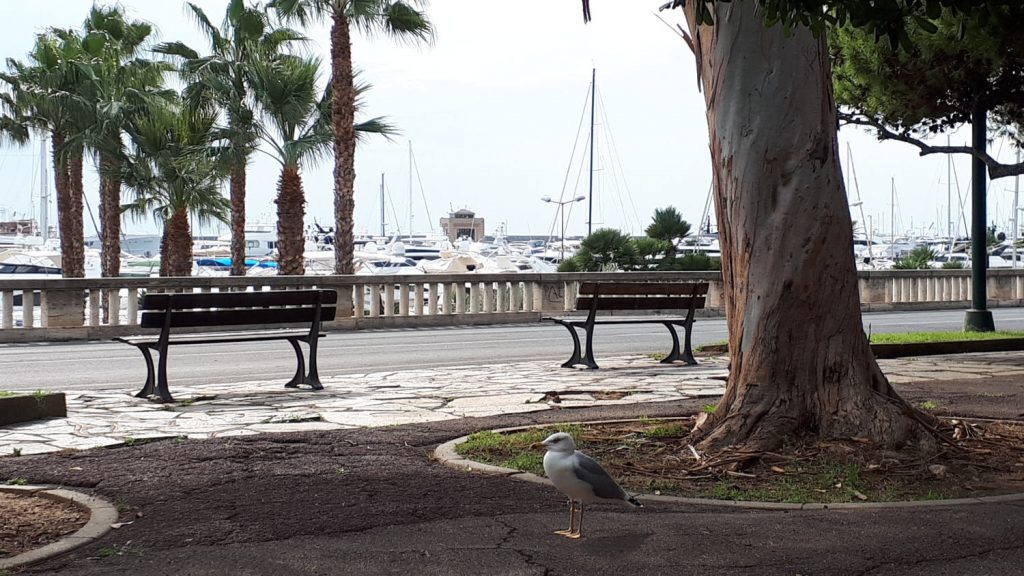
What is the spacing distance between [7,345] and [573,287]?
1152 cm

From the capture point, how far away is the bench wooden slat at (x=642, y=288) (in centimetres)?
1391

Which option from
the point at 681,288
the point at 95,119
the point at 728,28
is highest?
the point at 95,119

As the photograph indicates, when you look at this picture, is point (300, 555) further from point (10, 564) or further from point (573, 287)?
point (573, 287)

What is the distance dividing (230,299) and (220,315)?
7.1 inches

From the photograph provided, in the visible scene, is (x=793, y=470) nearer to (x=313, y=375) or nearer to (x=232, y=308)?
(x=313, y=375)

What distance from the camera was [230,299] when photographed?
11.0 meters

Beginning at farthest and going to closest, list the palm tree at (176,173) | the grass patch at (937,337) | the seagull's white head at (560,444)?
the palm tree at (176,173) < the grass patch at (937,337) < the seagull's white head at (560,444)

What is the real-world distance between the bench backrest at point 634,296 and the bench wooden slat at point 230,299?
3393mm

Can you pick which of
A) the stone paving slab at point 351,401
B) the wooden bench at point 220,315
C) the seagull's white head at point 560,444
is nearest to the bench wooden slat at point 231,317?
the wooden bench at point 220,315

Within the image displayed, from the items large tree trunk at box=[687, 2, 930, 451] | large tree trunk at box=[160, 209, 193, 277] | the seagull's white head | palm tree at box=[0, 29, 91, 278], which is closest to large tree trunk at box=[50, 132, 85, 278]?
palm tree at box=[0, 29, 91, 278]

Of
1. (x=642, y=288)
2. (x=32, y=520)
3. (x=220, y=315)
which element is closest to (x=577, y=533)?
(x=32, y=520)

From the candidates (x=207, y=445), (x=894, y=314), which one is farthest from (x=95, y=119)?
(x=207, y=445)

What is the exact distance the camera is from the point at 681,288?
14.3 meters

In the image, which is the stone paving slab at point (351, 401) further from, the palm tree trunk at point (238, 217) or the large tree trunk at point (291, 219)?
the palm tree trunk at point (238, 217)
